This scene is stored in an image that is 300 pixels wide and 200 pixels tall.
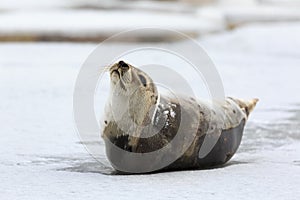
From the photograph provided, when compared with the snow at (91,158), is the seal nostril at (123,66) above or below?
above

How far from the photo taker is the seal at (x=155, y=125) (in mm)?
1790

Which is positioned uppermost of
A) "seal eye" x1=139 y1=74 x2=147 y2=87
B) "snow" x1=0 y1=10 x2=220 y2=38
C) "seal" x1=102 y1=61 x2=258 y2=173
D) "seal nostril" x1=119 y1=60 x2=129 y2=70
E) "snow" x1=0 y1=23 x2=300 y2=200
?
"snow" x1=0 y1=10 x2=220 y2=38

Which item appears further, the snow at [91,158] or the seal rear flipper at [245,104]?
the seal rear flipper at [245,104]

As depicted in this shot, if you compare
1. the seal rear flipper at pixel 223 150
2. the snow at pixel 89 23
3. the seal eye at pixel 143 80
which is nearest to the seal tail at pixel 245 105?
the seal rear flipper at pixel 223 150

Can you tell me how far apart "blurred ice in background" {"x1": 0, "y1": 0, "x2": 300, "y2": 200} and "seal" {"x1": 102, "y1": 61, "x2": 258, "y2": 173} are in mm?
41

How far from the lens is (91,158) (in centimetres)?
213

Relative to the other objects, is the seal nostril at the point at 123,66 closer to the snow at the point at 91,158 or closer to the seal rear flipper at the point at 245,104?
the snow at the point at 91,158

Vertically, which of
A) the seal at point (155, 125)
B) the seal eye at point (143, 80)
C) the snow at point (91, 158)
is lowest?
the snow at point (91, 158)

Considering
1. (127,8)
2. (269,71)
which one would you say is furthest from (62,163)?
(127,8)

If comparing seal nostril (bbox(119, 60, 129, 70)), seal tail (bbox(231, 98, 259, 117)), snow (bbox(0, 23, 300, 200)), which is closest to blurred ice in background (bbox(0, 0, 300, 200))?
snow (bbox(0, 23, 300, 200))

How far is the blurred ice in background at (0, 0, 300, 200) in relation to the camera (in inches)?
69.3

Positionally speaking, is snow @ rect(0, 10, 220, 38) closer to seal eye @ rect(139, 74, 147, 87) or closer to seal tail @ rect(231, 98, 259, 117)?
seal tail @ rect(231, 98, 259, 117)

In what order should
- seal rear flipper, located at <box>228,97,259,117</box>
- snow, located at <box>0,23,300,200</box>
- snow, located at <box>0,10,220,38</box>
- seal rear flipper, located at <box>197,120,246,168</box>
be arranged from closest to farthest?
snow, located at <box>0,23,300,200</box>, seal rear flipper, located at <box>197,120,246,168</box>, seal rear flipper, located at <box>228,97,259,117</box>, snow, located at <box>0,10,220,38</box>

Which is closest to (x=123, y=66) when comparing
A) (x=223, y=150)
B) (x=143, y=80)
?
(x=143, y=80)
